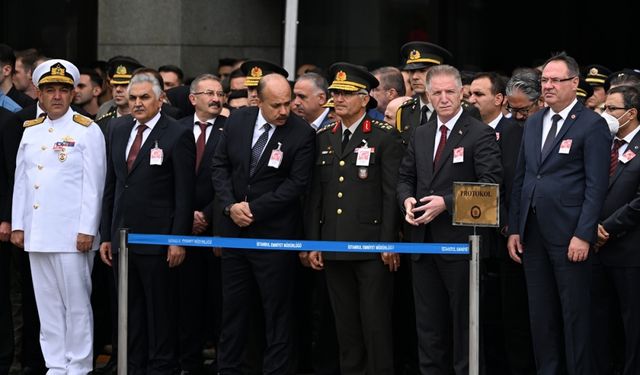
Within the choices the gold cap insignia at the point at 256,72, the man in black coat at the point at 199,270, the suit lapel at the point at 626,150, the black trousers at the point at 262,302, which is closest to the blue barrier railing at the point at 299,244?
the black trousers at the point at 262,302

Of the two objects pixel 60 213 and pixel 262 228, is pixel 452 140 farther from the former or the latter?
pixel 60 213

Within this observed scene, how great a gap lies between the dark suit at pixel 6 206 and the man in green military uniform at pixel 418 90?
3.01m

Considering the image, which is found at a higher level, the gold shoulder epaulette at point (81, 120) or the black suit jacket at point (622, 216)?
the gold shoulder epaulette at point (81, 120)

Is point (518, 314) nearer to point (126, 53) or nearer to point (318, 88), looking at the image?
point (318, 88)

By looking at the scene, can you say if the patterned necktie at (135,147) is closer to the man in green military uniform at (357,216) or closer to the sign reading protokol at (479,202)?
the man in green military uniform at (357,216)

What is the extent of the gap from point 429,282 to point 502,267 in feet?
2.86

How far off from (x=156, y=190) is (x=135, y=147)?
1.28 feet

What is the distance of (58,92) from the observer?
10.6 metres

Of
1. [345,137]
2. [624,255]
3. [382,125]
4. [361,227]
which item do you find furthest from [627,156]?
[345,137]

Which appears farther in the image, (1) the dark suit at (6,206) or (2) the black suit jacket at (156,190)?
(1) the dark suit at (6,206)

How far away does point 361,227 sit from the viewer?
10062 mm

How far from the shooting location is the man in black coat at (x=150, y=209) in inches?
410

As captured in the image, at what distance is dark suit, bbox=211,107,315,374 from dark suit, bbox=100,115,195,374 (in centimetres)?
28

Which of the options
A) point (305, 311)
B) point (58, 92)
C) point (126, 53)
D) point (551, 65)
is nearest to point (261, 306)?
point (305, 311)
